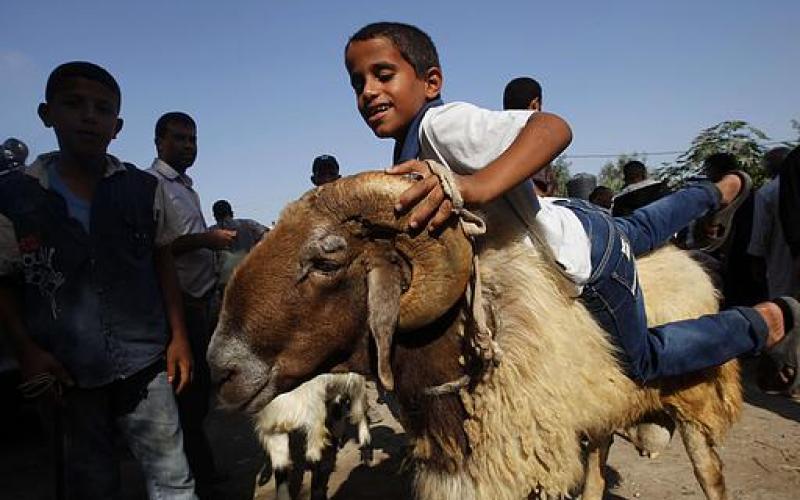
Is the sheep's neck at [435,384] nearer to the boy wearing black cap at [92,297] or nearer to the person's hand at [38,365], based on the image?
the boy wearing black cap at [92,297]

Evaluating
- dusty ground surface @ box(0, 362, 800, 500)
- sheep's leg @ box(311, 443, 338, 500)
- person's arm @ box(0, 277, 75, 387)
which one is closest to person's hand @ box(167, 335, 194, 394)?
person's arm @ box(0, 277, 75, 387)

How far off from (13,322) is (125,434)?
2.62 feet

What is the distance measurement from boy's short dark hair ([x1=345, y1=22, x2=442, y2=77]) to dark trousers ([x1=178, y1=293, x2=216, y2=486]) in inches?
129

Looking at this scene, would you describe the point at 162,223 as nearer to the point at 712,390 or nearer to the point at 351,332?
the point at 351,332

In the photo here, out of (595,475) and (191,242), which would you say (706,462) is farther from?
(191,242)

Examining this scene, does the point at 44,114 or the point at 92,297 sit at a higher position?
the point at 44,114

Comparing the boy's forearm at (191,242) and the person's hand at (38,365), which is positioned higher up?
the boy's forearm at (191,242)

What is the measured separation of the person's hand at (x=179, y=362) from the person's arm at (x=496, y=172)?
6.41 feet

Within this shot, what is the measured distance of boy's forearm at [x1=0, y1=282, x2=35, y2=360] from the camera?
8.45 ft

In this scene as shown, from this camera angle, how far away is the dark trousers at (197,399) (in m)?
4.67

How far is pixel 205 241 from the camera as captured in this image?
14.4 feet

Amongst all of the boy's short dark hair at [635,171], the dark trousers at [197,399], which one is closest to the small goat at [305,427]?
the dark trousers at [197,399]

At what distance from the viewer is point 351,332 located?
6.14ft

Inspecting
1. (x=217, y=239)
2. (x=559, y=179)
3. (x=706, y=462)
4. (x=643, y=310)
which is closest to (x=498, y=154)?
(x=643, y=310)
